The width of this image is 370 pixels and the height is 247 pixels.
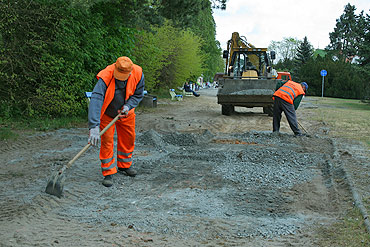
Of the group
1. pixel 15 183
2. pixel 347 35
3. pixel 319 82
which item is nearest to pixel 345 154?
pixel 15 183

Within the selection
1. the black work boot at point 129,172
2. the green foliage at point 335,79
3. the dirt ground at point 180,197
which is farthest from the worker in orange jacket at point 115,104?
the green foliage at point 335,79

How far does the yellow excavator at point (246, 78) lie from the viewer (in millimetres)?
15594

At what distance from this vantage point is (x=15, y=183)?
5.61m

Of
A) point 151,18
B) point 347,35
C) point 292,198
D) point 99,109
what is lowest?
point 292,198

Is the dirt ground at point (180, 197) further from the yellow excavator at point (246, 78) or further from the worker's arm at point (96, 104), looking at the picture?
the yellow excavator at point (246, 78)

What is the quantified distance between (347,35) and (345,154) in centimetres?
7077

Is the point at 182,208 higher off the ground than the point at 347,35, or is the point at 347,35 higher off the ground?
the point at 347,35

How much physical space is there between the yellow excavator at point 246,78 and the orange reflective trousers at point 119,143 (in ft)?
33.5

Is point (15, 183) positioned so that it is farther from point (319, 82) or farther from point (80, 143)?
point (319, 82)

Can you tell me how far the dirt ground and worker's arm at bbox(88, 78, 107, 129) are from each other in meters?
0.93

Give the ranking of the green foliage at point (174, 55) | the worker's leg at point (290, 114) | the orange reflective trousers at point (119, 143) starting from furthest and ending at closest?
1. the green foliage at point (174, 55)
2. the worker's leg at point (290, 114)
3. the orange reflective trousers at point (119, 143)

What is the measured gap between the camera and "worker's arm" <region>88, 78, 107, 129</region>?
5.28 meters

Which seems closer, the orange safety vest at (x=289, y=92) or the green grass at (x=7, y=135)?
the green grass at (x=7, y=135)

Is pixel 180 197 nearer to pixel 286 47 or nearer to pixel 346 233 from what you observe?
pixel 346 233
